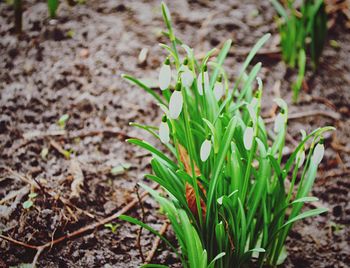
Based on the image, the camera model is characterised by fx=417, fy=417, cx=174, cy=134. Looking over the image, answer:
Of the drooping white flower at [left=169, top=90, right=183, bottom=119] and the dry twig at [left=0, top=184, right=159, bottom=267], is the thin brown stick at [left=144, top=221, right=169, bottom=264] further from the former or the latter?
the drooping white flower at [left=169, top=90, right=183, bottom=119]

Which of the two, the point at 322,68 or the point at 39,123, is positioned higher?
the point at 322,68

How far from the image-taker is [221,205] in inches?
57.6

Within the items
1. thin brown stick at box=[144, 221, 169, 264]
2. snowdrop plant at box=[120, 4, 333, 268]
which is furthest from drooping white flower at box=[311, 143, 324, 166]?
thin brown stick at box=[144, 221, 169, 264]

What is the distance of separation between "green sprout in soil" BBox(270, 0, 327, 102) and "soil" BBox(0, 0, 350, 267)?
0.38 feet

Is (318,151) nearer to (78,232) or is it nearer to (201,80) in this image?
(201,80)

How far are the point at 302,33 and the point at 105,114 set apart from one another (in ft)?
4.31

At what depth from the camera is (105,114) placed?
2398 mm

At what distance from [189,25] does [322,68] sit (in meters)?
0.98

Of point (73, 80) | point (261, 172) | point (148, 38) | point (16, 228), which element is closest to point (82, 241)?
point (16, 228)

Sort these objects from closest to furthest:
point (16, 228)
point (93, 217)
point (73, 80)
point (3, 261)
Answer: point (3, 261), point (16, 228), point (93, 217), point (73, 80)

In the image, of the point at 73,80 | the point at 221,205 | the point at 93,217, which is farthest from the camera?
the point at 73,80

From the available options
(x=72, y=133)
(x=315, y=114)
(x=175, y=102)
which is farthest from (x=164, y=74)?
(x=315, y=114)

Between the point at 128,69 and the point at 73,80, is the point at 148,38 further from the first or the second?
the point at 73,80

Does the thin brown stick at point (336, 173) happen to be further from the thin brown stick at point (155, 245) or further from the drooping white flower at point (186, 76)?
the drooping white flower at point (186, 76)
